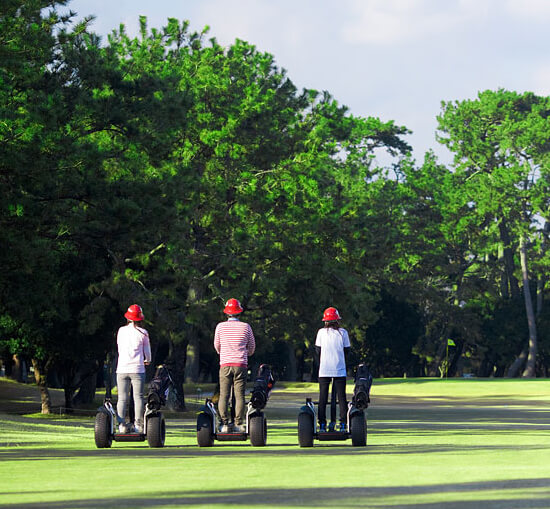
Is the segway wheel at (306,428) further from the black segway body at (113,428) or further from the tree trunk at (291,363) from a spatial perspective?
the tree trunk at (291,363)

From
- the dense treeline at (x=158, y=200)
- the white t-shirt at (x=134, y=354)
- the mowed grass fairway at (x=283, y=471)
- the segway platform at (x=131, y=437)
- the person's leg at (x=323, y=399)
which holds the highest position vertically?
the dense treeline at (x=158, y=200)

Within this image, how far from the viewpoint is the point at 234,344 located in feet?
60.1

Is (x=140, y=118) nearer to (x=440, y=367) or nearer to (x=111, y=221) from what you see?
(x=111, y=221)

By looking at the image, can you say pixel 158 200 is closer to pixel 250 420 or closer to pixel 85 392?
pixel 250 420

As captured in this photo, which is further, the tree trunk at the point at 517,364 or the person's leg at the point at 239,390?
the tree trunk at the point at 517,364

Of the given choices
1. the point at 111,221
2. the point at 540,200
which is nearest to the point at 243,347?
the point at 111,221

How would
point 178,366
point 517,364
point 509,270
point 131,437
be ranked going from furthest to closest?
point 509,270 < point 517,364 < point 178,366 < point 131,437

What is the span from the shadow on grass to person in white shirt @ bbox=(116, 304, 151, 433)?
673 centimetres

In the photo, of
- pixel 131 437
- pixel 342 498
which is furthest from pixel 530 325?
pixel 342 498

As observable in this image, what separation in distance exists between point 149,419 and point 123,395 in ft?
1.82

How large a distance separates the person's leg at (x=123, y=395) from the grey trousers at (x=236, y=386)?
4.92ft

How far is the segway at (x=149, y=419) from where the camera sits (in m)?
17.9

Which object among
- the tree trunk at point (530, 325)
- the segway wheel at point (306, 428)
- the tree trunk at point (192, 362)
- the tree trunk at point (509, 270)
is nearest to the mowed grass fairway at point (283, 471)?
the segway wheel at point (306, 428)

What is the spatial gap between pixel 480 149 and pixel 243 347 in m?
78.1
